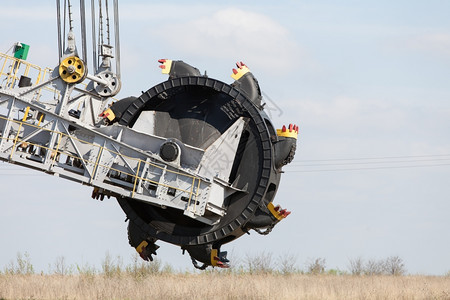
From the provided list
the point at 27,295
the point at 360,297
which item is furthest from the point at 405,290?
the point at 27,295

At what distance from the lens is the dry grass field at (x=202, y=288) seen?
2358 cm

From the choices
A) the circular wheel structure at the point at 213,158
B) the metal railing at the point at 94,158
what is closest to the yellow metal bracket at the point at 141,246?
the circular wheel structure at the point at 213,158

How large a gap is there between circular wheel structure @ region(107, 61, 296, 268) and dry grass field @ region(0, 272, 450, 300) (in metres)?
2.73

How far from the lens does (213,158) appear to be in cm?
2030

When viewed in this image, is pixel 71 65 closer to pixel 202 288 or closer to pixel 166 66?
pixel 166 66

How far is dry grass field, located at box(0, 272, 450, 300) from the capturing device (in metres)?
23.6

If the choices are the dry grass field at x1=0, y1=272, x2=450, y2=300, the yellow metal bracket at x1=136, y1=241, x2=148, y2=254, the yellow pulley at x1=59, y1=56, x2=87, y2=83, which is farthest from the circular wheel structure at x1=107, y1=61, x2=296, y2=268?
the dry grass field at x1=0, y1=272, x2=450, y2=300

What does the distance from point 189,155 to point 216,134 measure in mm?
1134

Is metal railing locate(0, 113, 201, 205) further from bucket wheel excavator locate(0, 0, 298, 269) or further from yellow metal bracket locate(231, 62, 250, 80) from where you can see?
yellow metal bracket locate(231, 62, 250, 80)

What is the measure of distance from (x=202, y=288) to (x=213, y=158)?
5888 millimetres

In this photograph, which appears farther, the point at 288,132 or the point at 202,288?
the point at 202,288

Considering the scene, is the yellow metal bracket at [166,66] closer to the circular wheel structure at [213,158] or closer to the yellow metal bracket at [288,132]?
the circular wheel structure at [213,158]

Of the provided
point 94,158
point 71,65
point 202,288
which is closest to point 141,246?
point 94,158

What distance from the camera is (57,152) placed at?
64.9ft
